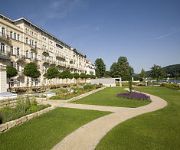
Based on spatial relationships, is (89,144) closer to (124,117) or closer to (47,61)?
(124,117)

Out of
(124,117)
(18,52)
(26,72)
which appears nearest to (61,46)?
(18,52)

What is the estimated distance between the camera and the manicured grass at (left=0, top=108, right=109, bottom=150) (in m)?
7.03

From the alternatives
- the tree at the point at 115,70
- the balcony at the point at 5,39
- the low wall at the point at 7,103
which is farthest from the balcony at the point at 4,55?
the tree at the point at 115,70

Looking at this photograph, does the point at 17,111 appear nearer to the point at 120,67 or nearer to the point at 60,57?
the point at 60,57

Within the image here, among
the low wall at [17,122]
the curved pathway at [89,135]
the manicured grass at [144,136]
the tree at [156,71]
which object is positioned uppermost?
the tree at [156,71]

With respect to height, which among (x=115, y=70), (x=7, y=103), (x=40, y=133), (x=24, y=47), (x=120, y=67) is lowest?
(x=40, y=133)

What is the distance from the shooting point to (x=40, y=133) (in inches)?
329

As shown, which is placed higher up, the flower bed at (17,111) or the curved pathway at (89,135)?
the flower bed at (17,111)

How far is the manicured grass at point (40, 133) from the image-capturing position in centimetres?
703

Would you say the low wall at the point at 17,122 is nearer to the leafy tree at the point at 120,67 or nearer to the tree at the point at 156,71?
the tree at the point at 156,71

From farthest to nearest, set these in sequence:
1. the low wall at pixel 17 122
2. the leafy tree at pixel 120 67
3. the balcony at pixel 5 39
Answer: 1. the leafy tree at pixel 120 67
2. the balcony at pixel 5 39
3. the low wall at pixel 17 122

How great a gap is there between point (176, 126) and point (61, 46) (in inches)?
2225

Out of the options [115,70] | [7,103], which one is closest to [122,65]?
[115,70]

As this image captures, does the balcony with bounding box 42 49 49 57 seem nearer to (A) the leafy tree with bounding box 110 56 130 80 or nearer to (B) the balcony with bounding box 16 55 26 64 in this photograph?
(B) the balcony with bounding box 16 55 26 64
